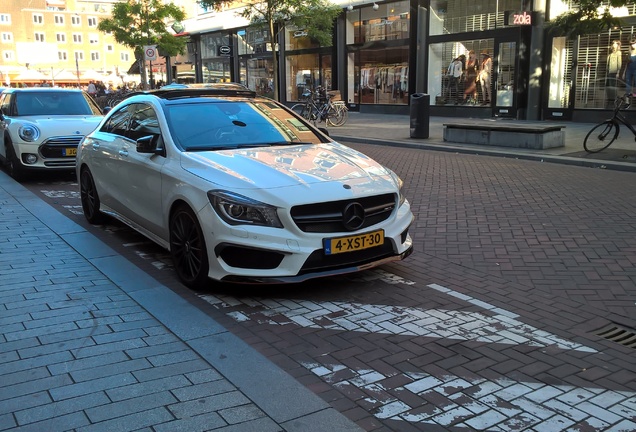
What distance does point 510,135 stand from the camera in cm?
1412

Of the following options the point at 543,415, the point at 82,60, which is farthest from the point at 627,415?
the point at 82,60


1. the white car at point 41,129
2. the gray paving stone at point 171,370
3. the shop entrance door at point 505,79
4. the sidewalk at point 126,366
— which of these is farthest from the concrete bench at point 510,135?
the gray paving stone at point 171,370

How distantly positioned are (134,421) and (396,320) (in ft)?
6.63

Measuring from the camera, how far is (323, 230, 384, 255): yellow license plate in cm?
455

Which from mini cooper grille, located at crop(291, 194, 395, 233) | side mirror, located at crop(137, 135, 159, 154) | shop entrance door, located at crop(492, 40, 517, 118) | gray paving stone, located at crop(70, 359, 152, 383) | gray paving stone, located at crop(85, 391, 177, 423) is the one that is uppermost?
shop entrance door, located at crop(492, 40, 517, 118)

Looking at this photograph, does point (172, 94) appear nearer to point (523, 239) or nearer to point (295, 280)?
point (295, 280)

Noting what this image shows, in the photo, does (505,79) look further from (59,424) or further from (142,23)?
(59,424)

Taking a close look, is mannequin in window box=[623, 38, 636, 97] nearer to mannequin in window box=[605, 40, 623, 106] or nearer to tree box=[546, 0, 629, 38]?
mannequin in window box=[605, 40, 623, 106]

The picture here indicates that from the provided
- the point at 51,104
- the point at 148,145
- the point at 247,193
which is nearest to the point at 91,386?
the point at 247,193

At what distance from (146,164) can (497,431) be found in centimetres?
399

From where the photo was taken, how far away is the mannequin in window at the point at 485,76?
71.2ft

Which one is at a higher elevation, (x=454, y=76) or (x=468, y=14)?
(x=468, y=14)

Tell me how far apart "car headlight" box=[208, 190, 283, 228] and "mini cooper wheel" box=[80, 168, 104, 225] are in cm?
315

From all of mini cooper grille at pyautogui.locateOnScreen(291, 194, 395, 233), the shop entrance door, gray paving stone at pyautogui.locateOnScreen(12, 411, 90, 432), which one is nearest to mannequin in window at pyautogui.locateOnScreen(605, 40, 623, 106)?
the shop entrance door
